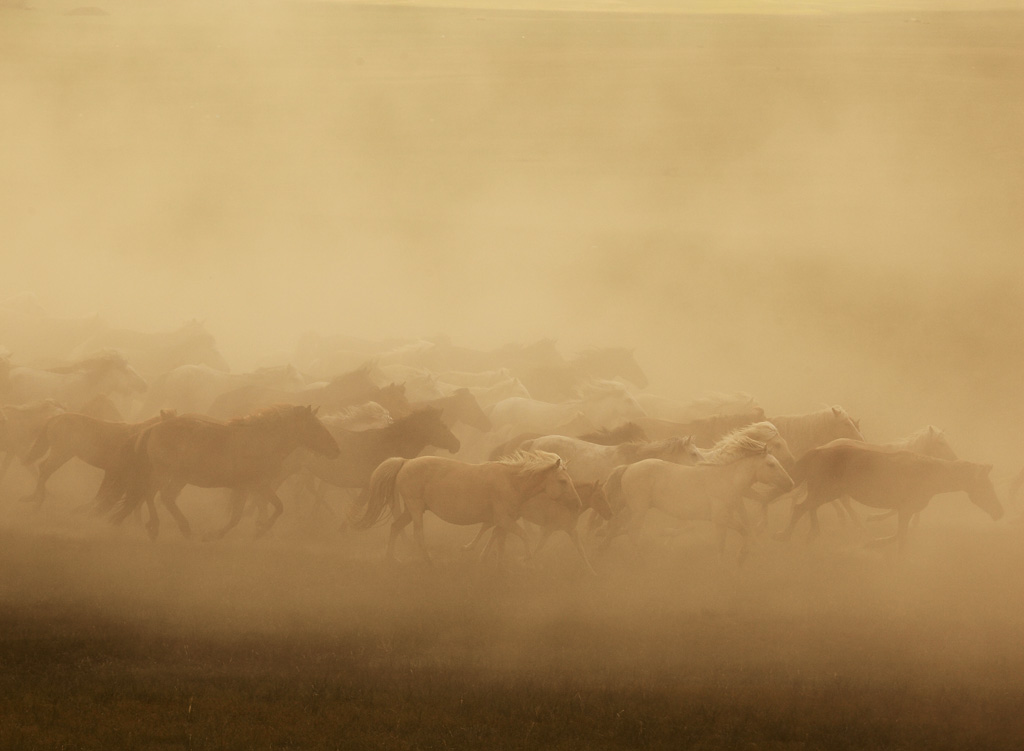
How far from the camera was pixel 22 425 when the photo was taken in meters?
11.7

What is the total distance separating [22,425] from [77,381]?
195 cm

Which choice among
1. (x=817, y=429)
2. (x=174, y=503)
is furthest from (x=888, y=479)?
(x=174, y=503)

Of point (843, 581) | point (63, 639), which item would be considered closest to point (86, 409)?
point (63, 639)

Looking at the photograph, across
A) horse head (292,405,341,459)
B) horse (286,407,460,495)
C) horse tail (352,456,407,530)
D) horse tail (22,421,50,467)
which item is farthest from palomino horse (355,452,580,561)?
horse tail (22,421,50,467)

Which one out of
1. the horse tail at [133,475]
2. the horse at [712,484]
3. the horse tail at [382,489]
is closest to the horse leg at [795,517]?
the horse at [712,484]

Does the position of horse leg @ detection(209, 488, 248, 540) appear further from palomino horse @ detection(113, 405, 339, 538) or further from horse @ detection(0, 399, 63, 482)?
horse @ detection(0, 399, 63, 482)

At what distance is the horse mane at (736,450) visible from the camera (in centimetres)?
1039

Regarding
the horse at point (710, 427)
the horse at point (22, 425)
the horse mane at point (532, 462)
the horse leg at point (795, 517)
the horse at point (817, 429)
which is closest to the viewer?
the horse mane at point (532, 462)

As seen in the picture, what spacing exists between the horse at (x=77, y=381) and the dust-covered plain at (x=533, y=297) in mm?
1292

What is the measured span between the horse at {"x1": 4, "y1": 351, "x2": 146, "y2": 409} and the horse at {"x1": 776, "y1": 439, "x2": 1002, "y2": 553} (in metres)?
9.04

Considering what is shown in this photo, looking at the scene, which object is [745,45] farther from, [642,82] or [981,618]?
[981,618]

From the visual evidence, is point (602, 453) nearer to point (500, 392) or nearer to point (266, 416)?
point (266, 416)

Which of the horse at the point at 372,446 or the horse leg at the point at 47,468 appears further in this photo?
the horse at the point at 372,446

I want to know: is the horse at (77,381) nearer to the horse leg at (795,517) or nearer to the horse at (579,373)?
the horse at (579,373)
